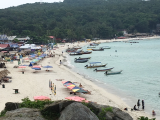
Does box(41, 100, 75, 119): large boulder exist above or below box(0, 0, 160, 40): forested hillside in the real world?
below

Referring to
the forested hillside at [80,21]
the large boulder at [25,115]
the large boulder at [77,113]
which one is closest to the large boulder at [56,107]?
the large boulder at [25,115]

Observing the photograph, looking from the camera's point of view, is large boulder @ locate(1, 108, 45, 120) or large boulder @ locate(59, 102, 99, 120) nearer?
large boulder @ locate(59, 102, 99, 120)

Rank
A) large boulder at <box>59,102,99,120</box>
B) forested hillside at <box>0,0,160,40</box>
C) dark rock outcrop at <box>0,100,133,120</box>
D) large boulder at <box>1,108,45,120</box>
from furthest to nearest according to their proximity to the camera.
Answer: forested hillside at <box>0,0,160,40</box> < large boulder at <box>1,108,45,120</box> < dark rock outcrop at <box>0,100,133,120</box> < large boulder at <box>59,102,99,120</box>

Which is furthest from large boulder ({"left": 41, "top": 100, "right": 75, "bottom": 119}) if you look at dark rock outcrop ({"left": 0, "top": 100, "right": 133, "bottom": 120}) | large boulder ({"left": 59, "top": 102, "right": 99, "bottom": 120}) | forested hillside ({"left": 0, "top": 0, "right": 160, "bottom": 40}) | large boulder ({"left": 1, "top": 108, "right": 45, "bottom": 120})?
forested hillside ({"left": 0, "top": 0, "right": 160, "bottom": 40})

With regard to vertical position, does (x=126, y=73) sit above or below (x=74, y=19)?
below

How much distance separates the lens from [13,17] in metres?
127

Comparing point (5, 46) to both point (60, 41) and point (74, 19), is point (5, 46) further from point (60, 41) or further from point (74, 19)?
point (74, 19)

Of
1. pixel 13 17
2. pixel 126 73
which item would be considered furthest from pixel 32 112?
pixel 13 17

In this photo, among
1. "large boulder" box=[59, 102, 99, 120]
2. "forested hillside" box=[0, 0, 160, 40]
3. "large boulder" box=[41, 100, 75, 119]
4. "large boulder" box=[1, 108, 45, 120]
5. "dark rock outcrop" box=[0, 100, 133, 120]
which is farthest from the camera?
"forested hillside" box=[0, 0, 160, 40]

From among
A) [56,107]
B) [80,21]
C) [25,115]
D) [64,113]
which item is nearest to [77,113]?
[64,113]

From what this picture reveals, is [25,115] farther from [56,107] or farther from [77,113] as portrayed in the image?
[77,113]

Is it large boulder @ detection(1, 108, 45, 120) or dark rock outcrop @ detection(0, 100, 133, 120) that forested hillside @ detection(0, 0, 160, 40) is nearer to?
dark rock outcrop @ detection(0, 100, 133, 120)

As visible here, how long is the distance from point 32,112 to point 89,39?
112 m

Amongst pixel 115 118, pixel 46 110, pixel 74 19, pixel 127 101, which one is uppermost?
pixel 74 19
